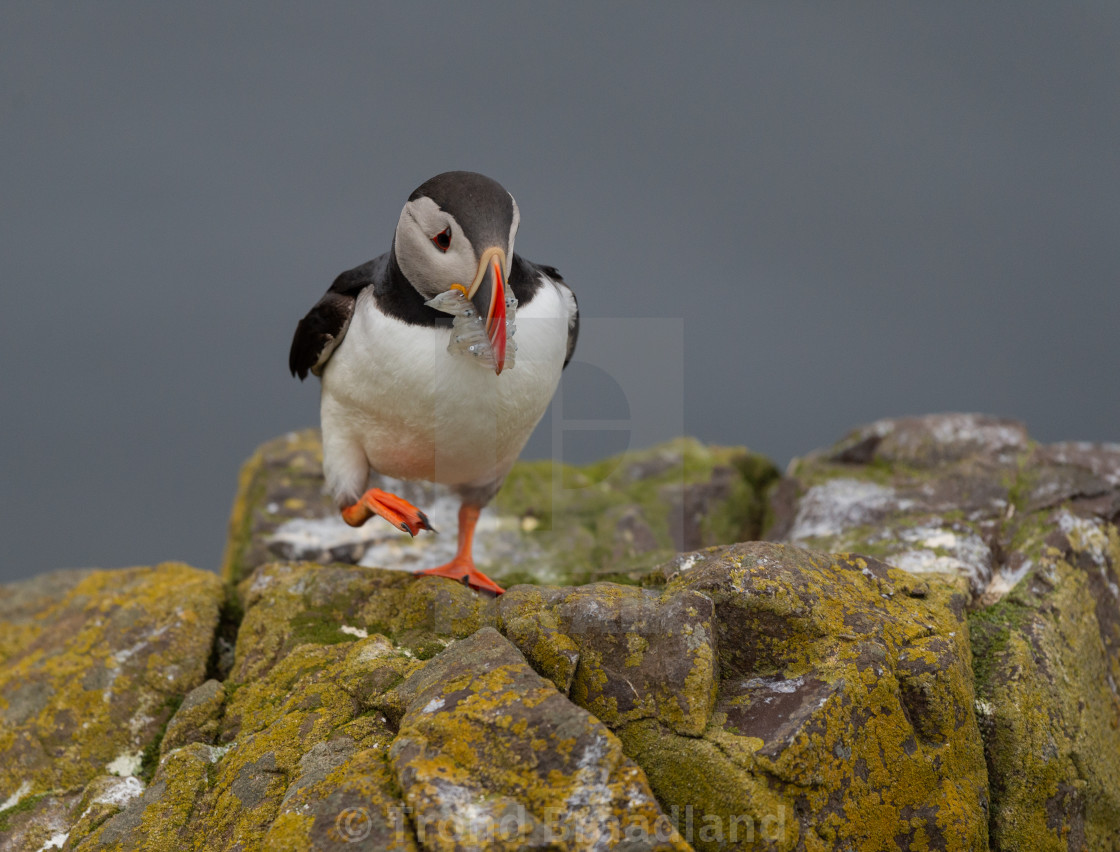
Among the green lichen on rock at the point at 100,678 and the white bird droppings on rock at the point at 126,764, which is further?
the green lichen on rock at the point at 100,678

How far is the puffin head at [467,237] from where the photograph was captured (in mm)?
4184

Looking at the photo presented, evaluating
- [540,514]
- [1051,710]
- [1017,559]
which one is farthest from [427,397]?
[540,514]

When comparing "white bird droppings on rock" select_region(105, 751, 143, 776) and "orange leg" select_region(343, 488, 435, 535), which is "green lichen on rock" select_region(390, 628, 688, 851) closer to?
"orange leg" select_region(343, 488, 435, 535)

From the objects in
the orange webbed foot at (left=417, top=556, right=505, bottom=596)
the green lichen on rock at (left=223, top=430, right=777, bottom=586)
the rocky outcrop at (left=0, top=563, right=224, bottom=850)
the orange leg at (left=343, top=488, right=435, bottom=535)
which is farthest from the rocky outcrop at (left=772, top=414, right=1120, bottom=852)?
the rocky outcrop at (left=0, top=563, right=224, bottom=850)

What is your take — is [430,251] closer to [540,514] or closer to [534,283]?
[534,283]

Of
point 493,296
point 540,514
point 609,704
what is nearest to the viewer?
point 609,704

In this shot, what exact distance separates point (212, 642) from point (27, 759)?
104 cm

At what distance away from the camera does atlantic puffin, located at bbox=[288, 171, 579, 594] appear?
4.27 meters

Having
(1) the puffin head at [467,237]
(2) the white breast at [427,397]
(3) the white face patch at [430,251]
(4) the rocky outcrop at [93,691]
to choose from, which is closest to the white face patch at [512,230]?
(1) the puffin head at [467,237]

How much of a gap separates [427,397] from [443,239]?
2.87 feet

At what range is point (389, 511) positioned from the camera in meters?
4.98

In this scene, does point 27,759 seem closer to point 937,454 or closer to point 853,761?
point 853,761

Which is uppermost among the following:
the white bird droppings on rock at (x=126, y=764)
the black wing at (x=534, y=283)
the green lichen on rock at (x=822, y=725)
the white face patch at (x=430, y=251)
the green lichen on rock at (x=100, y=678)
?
the white face patch at (x=430, y=251)

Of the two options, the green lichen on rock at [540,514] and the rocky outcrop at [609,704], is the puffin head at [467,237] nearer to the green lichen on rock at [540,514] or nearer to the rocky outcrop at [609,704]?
the rocky outcrop at [609,704]
